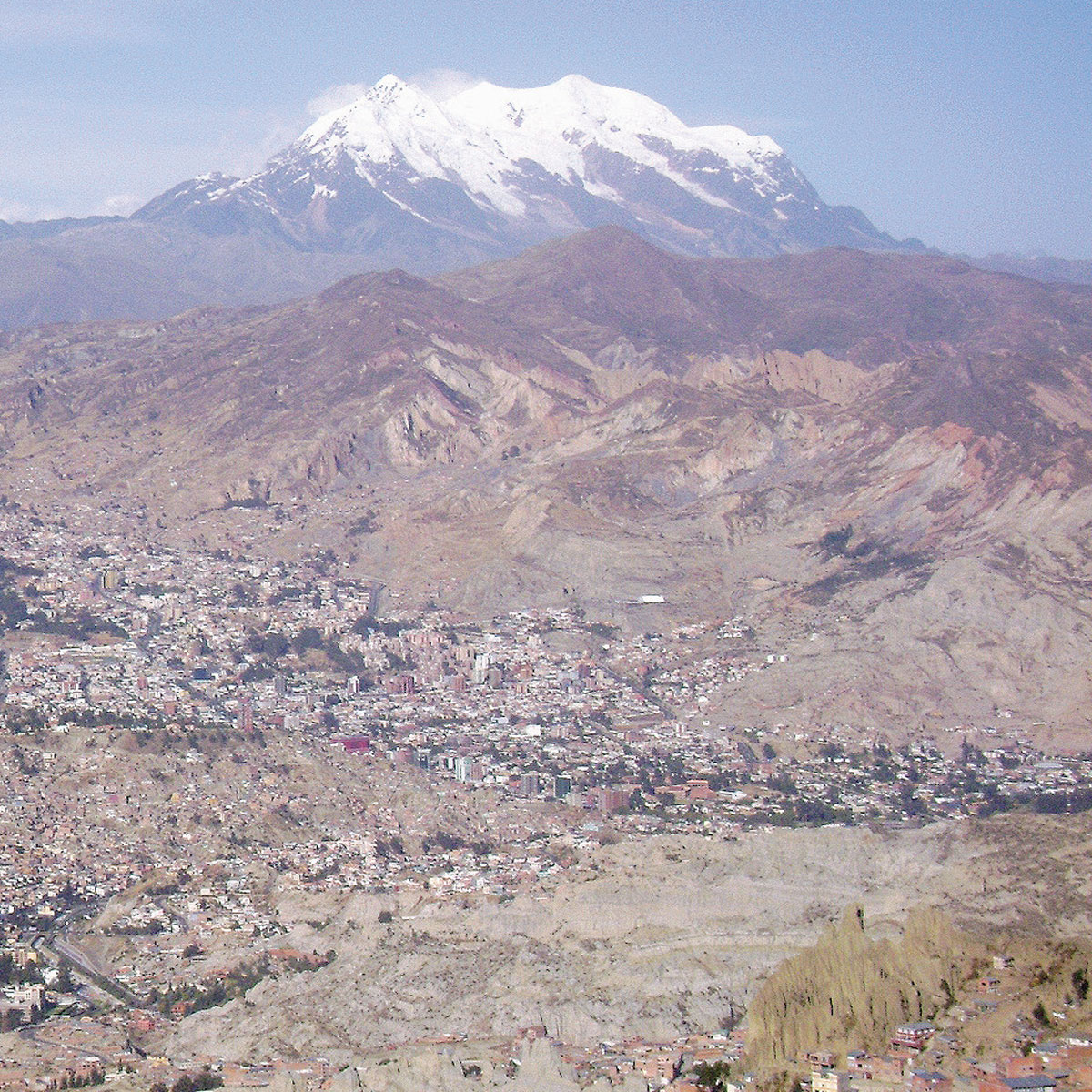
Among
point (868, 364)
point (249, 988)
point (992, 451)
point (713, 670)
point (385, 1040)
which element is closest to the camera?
point (385, 1040)

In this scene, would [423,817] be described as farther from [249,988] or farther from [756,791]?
[249,988]

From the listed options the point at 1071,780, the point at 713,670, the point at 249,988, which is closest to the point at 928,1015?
the point at 249,988

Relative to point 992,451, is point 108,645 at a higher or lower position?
lower

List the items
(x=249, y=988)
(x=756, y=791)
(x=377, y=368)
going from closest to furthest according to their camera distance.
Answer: (x=249, y=988) → (x=756, y=791) → (x=377, y=368)

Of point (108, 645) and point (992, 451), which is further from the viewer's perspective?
point (992, 451)

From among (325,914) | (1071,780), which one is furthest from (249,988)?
(1071,780)

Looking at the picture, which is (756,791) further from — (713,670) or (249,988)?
(249,988)
